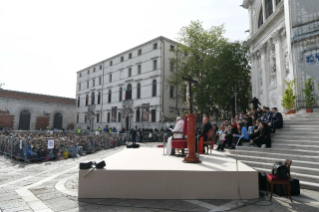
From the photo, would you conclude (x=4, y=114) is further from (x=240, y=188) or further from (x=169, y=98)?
(x=240, y=188)

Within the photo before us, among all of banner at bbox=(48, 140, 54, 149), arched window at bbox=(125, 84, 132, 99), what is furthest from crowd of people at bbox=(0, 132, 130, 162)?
arched window at bbox=(125, 84, 132, 99)

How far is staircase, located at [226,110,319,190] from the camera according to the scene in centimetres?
557

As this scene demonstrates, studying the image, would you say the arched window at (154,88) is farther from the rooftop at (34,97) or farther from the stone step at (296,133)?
the stone step at (296,133)

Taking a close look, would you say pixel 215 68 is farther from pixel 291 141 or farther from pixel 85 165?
pixel 85 165

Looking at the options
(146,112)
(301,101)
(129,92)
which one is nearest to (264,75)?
(301,101)

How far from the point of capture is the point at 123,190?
4.36 metres

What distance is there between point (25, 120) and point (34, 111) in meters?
2.12

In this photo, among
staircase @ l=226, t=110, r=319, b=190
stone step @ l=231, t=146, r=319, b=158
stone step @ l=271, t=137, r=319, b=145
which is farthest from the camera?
stone step @ l=271, t=137, r=319, b=145

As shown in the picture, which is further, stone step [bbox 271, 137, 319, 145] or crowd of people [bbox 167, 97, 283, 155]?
crowd of people [bbox 167, 97, 283, 155]

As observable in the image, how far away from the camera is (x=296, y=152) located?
21.9 ft

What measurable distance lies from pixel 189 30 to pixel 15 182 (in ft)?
74.6

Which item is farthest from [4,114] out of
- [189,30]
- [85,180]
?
[85,180]

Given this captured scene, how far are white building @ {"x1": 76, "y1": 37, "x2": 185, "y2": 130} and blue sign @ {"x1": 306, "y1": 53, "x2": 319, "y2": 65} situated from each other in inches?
693

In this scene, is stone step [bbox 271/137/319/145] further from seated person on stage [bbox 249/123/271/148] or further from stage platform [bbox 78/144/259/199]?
stage platform [bbox 78/144/259/199]
